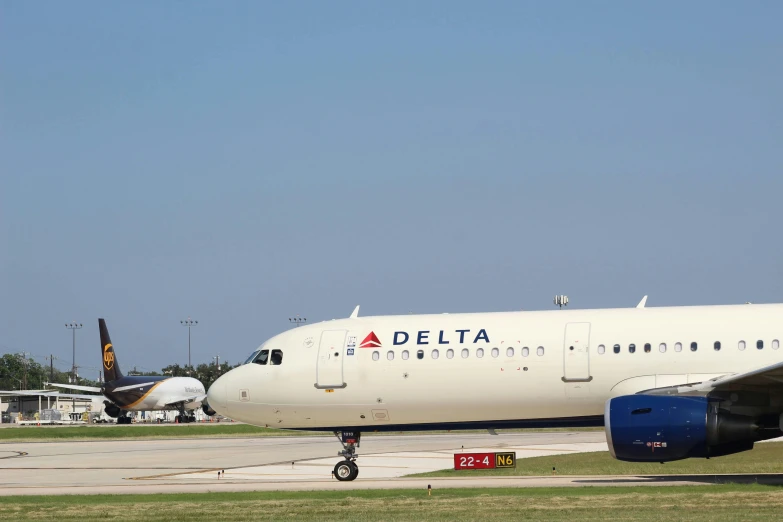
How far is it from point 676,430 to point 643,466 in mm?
8166

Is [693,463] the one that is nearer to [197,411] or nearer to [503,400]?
[503,400]

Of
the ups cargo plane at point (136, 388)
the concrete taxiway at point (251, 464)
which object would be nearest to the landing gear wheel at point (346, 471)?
the concrete taxiway at point (251, 464)

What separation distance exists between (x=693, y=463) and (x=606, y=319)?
758cm

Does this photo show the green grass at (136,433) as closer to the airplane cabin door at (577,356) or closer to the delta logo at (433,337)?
the delta logo at (433,337)

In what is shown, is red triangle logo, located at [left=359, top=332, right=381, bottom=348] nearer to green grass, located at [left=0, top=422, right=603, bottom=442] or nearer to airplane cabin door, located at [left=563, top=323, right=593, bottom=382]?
airplane cabin door, located at [left=563, top=323, right=593, bottom=382]

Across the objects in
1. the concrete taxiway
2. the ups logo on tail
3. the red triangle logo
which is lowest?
the concrete taxiway

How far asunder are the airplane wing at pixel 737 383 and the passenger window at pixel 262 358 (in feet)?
30.0

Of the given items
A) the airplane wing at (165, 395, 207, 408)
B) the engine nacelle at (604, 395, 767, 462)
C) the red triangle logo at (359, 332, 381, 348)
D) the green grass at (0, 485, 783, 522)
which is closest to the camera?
the green grass at (0, 485, 783, 522)

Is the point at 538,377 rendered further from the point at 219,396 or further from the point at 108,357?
the point at 108,357

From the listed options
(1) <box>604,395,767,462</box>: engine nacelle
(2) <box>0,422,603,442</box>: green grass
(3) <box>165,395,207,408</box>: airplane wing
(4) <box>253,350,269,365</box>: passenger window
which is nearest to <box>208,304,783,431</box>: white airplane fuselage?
(4) <box>253,350,269,365</box>: passenger window

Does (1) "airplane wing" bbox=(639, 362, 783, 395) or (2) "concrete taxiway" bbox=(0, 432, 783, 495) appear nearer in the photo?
(1) "airplane wing" bbox=(639, 362, 783, 395)

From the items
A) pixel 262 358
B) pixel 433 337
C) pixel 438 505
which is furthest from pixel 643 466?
pixel 438 505

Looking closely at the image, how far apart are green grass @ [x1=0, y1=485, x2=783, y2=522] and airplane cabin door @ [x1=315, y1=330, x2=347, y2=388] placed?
3.35m

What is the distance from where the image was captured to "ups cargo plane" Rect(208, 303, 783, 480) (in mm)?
21078
